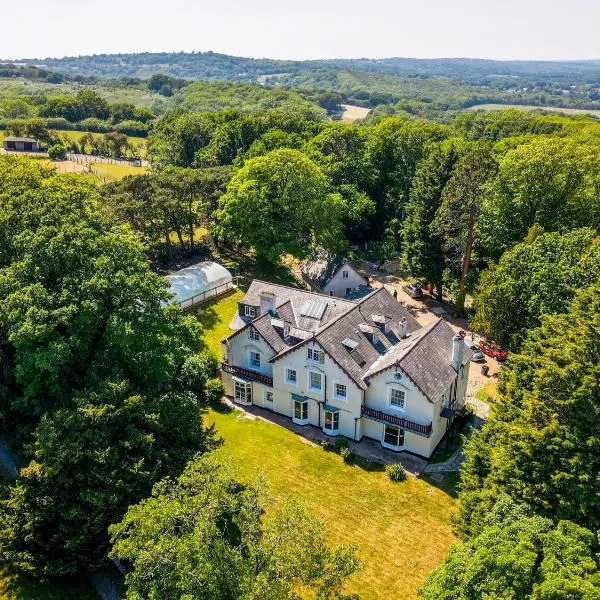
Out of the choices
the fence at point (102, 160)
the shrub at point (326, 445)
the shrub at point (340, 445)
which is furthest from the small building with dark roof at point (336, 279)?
the fence at point (102, 160)

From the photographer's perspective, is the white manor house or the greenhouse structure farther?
the greenhouse structure

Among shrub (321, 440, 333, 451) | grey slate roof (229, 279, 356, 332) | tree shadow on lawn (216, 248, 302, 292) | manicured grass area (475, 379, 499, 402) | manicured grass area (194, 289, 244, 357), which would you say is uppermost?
grey slate roof (229, 279, 356, 332)

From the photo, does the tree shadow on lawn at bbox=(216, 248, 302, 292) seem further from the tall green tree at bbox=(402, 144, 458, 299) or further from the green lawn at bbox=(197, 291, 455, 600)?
the green lawn at bbox=(197, 291, 455, 600)

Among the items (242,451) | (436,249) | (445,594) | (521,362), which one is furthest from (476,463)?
(436,249)

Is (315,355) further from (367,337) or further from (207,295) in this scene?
(207,295)

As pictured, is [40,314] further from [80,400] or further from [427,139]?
[427,139]

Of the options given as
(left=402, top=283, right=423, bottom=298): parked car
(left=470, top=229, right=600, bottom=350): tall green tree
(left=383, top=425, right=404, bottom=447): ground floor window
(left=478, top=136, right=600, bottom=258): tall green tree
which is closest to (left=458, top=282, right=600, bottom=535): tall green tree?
(left=470, top=229, right=600, bottom=350): tall green tree
